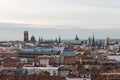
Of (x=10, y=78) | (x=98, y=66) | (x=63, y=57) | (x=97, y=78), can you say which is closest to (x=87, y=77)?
(x=97, y=78)

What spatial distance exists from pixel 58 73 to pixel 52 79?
25.7 feet

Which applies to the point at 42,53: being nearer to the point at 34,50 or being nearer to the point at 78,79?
the point at 34,50

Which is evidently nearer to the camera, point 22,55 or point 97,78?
point 97,78

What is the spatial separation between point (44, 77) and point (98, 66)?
72.4 ft

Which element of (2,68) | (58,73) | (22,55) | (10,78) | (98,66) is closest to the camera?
(10,78)

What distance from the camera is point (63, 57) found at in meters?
78.5

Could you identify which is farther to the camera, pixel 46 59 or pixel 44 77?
pixel 46 59

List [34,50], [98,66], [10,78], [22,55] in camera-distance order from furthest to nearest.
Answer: [34,50]
[22,55]
[98,66]
[10,78]

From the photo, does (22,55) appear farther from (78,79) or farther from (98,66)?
(78,79)

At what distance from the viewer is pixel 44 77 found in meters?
44.0

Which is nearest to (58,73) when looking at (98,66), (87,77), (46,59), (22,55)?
(87,77)

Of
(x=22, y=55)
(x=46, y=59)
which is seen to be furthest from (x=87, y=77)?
(x=22, y=55)

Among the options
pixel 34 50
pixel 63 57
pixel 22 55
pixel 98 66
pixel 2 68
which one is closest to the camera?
pixel 2 68

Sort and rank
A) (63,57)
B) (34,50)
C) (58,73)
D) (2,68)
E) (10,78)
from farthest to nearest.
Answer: (34,50) < (63,57) < (2,68) < (58,73) < (10,78)
